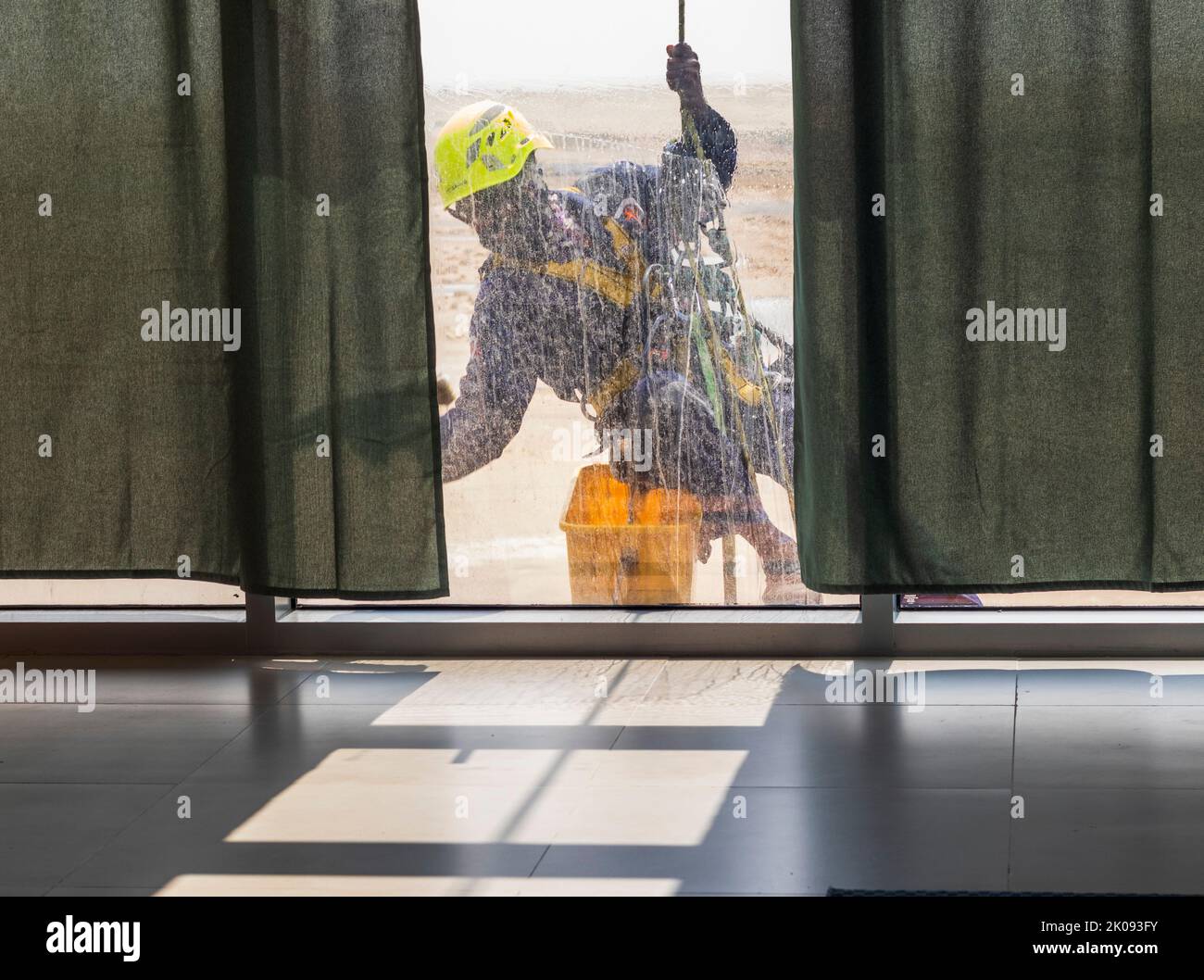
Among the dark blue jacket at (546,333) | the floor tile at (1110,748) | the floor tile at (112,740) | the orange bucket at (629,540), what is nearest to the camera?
the floor tile at (1110,748)

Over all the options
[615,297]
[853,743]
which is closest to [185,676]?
[615,297]

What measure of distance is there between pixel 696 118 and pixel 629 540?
3.57 feet

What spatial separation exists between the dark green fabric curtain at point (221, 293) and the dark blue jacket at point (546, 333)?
158 mm

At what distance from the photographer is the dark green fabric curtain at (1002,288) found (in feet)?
11.3

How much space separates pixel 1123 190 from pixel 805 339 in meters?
0.81

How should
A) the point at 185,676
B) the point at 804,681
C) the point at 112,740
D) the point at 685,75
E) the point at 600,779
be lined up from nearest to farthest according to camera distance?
the point at 600,779
the point at 112,740
the point at 804,681
the point at 685,75
the point at 185,676

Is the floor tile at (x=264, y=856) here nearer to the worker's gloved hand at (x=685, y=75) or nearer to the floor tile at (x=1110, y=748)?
the floor tile at (x=1110, y=748)

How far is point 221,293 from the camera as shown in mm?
3785

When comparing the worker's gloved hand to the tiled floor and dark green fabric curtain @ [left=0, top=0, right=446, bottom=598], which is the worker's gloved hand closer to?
dark green fabric curtain @ [left=0, top=0, right=446, bottom=598]

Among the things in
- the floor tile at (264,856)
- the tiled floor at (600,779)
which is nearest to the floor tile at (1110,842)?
the tiled floor at (600,779)

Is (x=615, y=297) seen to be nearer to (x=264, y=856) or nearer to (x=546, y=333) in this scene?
(x=546, y=333)

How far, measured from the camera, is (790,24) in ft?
11.8

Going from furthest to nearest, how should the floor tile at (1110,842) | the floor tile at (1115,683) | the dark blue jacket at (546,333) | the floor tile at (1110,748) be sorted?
the dark blue jacket at (546,333)
the floor tile at (1115,683)
the floor tile at (1110,748)
the floor tile at (1110,842)

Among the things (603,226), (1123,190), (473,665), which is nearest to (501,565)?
(473,665)
